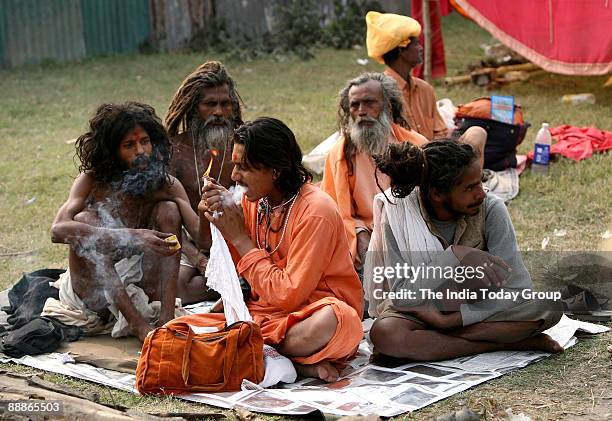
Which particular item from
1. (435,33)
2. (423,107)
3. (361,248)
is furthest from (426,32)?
(361,248)

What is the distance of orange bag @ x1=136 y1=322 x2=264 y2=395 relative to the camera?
166 inches

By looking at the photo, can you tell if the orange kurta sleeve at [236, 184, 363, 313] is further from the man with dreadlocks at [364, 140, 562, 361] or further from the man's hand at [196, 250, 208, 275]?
the man's hand at [196, 250, 208, 275]

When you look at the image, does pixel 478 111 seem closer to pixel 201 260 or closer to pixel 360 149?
pixel 360 149

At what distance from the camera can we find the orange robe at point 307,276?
435 cm

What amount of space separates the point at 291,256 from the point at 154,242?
81cm

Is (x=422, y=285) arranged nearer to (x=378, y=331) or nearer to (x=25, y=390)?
(x=378, y=331)

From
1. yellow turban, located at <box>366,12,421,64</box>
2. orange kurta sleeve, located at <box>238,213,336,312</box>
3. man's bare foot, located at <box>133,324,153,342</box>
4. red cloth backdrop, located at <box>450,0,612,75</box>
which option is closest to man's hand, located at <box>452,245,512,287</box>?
orange kurta sleeve, located at <box>238,213,336,312</box>

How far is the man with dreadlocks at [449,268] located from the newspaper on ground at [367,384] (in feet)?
0.30

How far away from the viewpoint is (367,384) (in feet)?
14.3

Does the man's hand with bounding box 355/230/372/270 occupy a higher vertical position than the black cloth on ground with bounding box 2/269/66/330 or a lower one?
higher

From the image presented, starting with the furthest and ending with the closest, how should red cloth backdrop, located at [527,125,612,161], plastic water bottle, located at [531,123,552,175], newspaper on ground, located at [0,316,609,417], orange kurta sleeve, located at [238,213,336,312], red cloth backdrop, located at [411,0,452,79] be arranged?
red cloth backdrop, located at [411,0,452,79]
red cloth backdrop, located at [527,125,612,161]
plastic water bottle, located at [531,123,552,175]
orange kurta sleeve, located at [238,213,336,312]
newspaper on ground, located at [0,316,609,417]

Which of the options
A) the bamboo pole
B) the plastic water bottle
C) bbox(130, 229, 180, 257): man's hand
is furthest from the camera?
the bamboo pole

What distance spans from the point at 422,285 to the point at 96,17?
36.6ft

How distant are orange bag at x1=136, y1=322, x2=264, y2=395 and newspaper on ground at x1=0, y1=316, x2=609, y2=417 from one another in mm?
54
